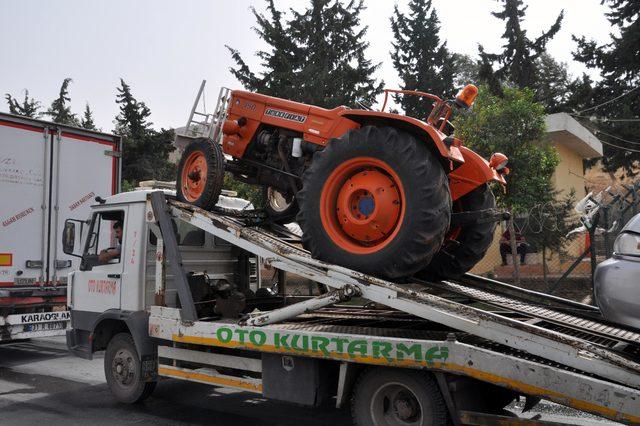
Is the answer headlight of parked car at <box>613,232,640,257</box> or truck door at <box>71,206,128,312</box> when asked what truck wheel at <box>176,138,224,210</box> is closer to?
truck door at <box>71,206,128,312</box>

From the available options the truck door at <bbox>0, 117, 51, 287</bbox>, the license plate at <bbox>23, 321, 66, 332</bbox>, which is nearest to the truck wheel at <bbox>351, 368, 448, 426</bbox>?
the license plate at <bbox>23, 321, 66, 332</bbox>

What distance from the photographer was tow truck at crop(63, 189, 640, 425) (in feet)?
13.0

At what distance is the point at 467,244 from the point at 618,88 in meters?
24.2

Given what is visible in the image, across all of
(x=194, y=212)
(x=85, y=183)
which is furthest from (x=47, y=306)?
(x=194, y=212)

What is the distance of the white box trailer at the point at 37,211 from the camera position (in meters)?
8.45

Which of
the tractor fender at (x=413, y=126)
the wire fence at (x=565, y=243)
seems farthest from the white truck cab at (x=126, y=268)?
the wire fence at (x=565, y=243)

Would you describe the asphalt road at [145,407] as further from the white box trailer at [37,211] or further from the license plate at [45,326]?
the white box trailer at [37,211]

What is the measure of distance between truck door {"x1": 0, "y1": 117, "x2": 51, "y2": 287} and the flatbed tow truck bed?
3.65 metres

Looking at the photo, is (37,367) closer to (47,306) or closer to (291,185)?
(47,306)

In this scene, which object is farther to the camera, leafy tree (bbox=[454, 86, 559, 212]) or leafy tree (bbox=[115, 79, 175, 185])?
leafy tree (bbox=[115, 79, 175, 185])

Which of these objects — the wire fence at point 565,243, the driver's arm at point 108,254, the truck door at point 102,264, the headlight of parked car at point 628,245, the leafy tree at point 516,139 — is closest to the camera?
the headlight of parked car at point 628,245

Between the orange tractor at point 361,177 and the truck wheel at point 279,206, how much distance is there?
0.02m

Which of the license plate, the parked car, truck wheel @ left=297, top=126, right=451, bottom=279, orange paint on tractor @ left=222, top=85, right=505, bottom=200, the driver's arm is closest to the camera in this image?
the parked car

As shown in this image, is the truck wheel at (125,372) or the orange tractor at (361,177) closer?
the orange tractor at (361,177)
